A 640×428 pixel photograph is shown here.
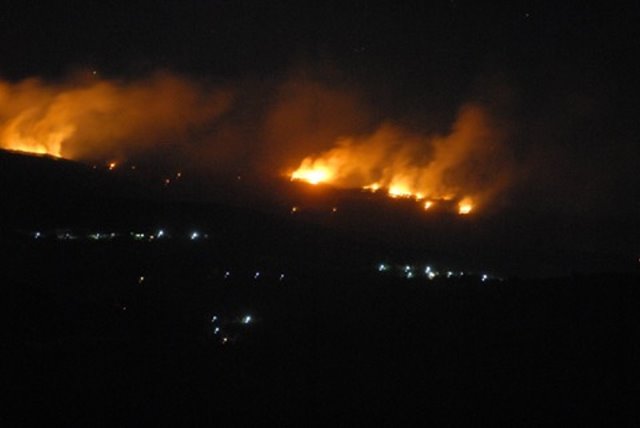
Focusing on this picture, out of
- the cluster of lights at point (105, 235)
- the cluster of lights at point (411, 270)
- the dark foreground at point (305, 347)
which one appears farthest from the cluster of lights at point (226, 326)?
the cluster of lights at point (105, 235)

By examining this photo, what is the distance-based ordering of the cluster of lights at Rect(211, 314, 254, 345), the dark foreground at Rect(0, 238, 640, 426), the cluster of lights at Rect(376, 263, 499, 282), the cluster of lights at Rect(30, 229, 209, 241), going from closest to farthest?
the dark foreground at Rect(0, 238, 640, 426) → the cluster of lights at Rect(211, 314, 254, 345) → the cluster of lights at Rect(30, 229, 209, 241) → the cluster of lights at Rect(376, 263, 499, 282)

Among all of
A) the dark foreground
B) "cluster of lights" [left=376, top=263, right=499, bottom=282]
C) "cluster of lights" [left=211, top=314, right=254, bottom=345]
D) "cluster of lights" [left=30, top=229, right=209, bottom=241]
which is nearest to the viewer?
the dark foreground

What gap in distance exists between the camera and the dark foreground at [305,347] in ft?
40.1

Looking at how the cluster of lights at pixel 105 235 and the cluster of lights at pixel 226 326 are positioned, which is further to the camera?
the cluster of lights at pixel 105 235

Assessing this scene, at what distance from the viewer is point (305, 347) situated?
1530 cm

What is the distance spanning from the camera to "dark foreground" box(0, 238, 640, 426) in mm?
12234

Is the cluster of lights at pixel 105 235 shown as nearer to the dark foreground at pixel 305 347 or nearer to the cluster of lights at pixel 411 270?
the dark foreground at pixel 305 347

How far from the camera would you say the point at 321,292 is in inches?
782

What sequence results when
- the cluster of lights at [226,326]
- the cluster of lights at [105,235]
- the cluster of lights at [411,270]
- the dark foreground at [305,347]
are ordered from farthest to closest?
1. the cluster of lights at [411,270]
2. the cluster of lights at [105,235]
3. the cluster of lights at [226,326]
4. the dark foreground at [305,347]

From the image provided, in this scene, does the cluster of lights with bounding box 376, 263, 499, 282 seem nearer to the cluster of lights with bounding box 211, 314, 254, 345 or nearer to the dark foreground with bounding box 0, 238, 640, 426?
the dark foreground with bounding box 0, 238, 640, 426

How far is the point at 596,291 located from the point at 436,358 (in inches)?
235

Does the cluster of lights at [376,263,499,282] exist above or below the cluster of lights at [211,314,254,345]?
above

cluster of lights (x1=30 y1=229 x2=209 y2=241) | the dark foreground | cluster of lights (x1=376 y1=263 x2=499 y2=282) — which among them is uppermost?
cluster of lights (x1=30 y1=229 x2=209 y2=241)

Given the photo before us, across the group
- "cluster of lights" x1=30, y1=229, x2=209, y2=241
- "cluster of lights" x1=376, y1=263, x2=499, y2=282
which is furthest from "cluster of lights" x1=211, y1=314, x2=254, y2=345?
"cluster of lights" x1=30, y1=229, x2=209, y2=241
